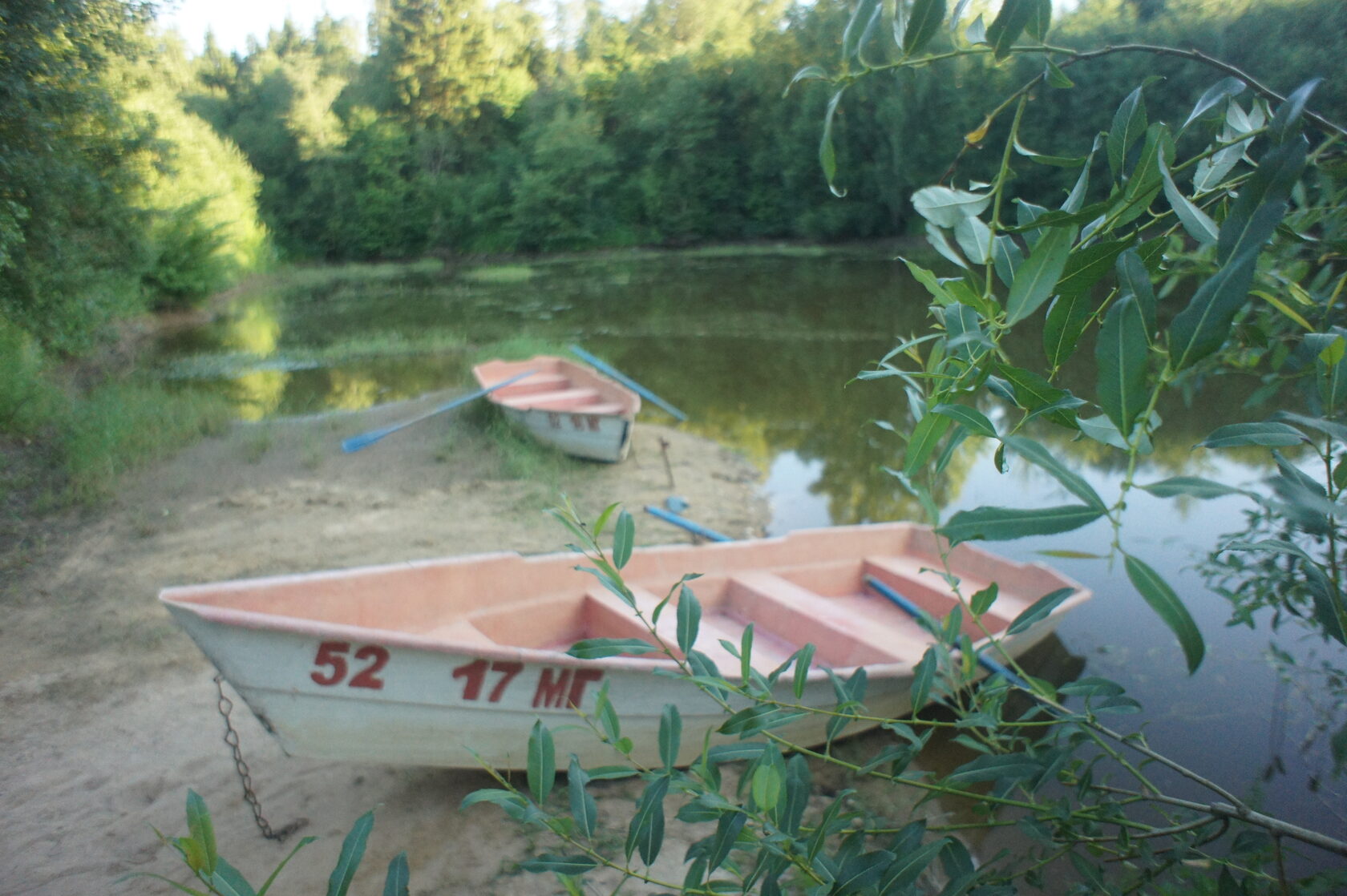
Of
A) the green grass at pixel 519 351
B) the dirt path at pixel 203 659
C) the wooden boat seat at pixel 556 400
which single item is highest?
the wooden boat seat at pixel 556 400

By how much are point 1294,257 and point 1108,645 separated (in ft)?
10.9

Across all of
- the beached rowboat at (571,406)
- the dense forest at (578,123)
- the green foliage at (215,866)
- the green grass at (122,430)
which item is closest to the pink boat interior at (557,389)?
the beached rowboat at (571,406)

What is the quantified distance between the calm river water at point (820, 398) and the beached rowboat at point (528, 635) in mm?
835

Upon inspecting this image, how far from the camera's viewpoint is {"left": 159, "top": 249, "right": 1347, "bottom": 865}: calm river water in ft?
12.3

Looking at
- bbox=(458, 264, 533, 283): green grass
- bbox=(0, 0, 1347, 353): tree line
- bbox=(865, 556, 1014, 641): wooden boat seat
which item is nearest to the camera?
bbox=(865, 556, 1014, 641): wooden boat seat

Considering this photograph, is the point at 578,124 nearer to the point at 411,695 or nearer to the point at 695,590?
the point at 695,590

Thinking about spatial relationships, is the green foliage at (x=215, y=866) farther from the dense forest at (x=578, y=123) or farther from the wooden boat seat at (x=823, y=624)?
the dense forest at (x=578, y=123)

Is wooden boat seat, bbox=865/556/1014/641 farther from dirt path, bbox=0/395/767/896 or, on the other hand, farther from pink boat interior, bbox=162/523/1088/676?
dirt path, bbox=0/395/767/896

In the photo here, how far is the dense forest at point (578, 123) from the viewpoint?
17.5 m

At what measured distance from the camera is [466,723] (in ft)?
8.96

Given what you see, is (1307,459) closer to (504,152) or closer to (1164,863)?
(1164,863)

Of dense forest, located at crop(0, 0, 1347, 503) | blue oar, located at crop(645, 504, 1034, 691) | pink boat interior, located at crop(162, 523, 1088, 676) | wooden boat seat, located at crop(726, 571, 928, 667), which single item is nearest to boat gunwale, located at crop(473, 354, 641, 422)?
blue oar, located at crop(645, 504, 1034, 691)

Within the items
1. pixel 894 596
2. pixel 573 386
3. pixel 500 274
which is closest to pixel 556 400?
pixel 573 386

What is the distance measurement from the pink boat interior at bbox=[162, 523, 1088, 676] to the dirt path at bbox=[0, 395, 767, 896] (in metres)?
0.61
